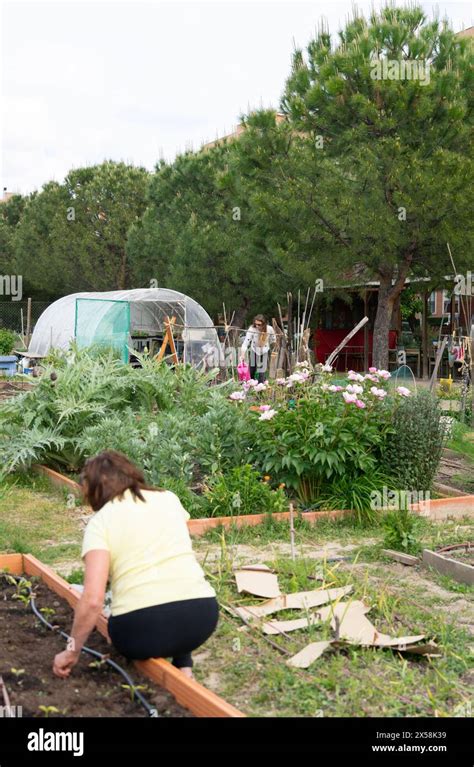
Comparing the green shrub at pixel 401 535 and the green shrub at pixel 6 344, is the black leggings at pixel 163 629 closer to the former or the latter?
the green shrub at pixel 401 535

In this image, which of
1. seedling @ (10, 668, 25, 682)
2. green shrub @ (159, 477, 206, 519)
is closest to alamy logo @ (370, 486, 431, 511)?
green shrub @ (159, 477, 206, 519)

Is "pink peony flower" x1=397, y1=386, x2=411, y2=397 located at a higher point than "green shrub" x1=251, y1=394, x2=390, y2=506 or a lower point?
higher

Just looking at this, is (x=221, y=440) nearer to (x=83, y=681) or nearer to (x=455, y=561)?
(x=455, y=561)

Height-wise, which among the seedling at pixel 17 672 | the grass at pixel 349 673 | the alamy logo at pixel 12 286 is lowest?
the grass at pixel 349 673

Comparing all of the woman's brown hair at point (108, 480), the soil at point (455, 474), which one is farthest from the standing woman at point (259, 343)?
the woman's brown hair at point (108, 480)

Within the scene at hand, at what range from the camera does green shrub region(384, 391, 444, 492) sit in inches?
295

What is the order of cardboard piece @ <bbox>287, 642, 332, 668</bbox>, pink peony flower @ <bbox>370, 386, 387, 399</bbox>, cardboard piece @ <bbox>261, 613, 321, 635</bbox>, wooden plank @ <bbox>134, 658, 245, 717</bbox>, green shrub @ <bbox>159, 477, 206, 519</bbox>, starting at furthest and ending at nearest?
1. pink peony flower @ <bbox>370, 386, 387, 399</bbox>
2. green shrub @ <bbox>159, 477, 206, 519</bbox>
3. cardboard piece @ <bbox>261, 613, 321, 635</bbox>
4. cardboard piece @ <bbox>287, 642, 332, 668</bbox>
5. wooden plank @ <bbox>134, 658, 245, 717</bbox>

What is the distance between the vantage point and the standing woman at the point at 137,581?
354 centimetres

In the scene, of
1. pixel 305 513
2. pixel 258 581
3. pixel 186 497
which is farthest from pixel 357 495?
pixel 258 581

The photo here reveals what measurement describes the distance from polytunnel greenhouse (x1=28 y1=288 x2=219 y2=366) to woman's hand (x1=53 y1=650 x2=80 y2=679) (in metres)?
13.8

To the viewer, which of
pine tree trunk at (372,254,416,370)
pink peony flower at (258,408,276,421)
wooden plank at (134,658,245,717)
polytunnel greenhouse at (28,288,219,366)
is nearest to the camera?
wooden plank at (134,658,245,717)

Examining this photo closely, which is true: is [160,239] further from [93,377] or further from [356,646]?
[356,646]

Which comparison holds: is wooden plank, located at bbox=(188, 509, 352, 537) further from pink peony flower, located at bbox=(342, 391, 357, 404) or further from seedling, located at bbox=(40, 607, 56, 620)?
seedling, located at bbox=(40, 607, 56, 620)
